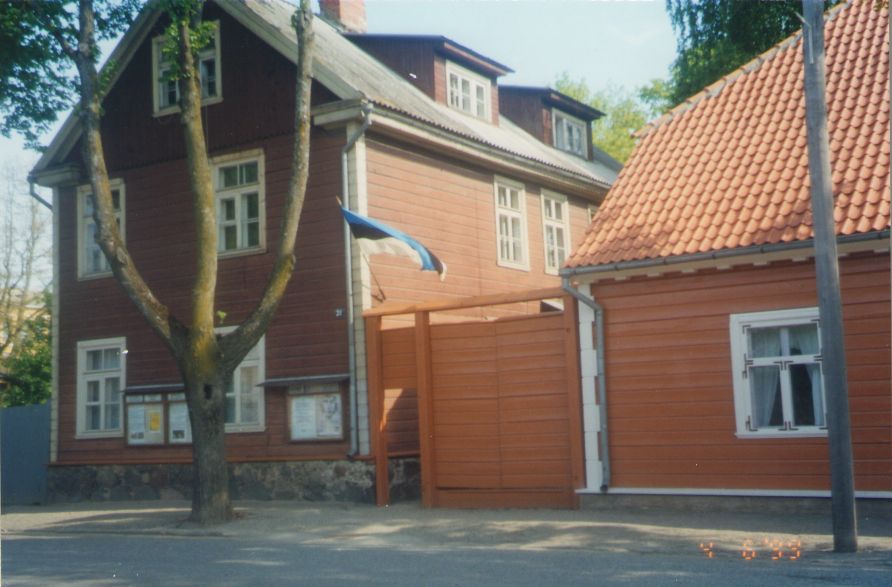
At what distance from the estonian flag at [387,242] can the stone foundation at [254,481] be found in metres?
3.33

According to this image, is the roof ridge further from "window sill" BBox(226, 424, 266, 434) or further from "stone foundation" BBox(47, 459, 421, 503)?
"window sill" BBox(226, 424, 266, 434)

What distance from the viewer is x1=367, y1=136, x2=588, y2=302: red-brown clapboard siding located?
19078 mm

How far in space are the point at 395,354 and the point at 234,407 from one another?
4.12 m

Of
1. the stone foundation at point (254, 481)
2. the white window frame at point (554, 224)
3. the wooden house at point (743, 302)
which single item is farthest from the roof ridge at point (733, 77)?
the stone foundation at point (254, 481)

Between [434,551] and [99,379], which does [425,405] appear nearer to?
[434,551]

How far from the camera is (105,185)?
50.9ft

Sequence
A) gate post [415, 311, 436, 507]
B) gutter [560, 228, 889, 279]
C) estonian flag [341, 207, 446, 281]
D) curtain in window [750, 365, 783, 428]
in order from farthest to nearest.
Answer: estonian flag [341, 207, 446, 281], gate post [415, 311, 436, 507], curtain in window [750, 365, 783, 428], gutter [560, 228, 889, 279]

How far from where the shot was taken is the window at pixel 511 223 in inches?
878

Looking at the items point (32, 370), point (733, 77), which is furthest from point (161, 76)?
point (32, 370)

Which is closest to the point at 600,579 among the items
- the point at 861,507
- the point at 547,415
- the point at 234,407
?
the point at 861,507

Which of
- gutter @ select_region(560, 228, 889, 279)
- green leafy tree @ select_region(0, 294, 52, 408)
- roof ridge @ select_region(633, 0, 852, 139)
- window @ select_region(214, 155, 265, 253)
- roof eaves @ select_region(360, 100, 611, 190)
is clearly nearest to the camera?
gutter @ select_region(560, 228, 889, 279)

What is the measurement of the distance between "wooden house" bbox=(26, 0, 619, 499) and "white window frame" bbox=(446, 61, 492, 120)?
0.04 m

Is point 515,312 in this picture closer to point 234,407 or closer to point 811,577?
point 234,407
